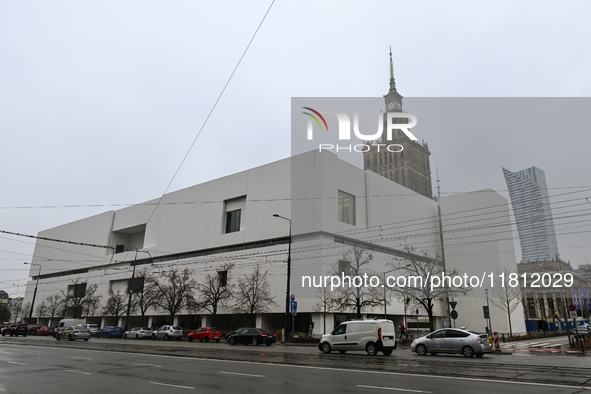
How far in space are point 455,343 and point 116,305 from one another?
59308mm

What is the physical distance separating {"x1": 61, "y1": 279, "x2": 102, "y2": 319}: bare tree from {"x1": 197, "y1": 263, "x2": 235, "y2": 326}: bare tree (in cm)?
2705

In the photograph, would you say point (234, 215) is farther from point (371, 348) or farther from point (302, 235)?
point (371, 348)

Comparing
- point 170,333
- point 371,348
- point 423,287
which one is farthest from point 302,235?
point 371,348

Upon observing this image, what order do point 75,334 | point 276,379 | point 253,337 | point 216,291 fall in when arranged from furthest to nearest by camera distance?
point 216,291
point 75,334
point 253,337
point 276,379

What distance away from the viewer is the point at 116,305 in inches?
2645

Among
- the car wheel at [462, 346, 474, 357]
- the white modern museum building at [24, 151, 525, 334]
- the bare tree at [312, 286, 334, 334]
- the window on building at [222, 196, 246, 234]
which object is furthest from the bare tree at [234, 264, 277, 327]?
the car wheel at [462, 346, 474, 357]

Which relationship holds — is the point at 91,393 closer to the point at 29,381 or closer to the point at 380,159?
the point at 29,381

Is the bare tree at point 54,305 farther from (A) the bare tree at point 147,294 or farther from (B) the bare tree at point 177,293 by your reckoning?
(B) the bare tree at point 177,293

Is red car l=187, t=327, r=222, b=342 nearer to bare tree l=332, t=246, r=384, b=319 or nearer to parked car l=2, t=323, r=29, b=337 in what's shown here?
bare tree l=332, t=246, r=384, b=319

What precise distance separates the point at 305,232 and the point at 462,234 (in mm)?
32515

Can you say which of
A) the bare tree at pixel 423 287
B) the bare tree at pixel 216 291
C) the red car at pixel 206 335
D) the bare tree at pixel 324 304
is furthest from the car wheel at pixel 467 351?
the bare tree at pixel 216 291

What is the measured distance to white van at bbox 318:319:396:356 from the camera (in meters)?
20.8

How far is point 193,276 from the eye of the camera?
196 feet

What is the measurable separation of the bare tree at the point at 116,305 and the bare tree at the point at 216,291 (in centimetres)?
1798
